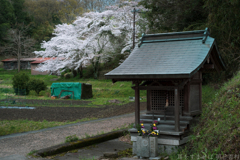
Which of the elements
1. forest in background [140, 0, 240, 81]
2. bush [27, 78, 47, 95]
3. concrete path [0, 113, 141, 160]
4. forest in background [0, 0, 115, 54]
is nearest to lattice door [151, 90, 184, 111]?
concrete path [0, 113, 141, 160]

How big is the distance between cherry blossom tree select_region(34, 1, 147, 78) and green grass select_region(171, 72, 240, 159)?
24.2 metres

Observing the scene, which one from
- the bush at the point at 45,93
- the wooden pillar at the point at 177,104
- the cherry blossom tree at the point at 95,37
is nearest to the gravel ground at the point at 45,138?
the wooden pillar at the point at 177,104

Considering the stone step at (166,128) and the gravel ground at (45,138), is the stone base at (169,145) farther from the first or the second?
the gravel ground at (45,138)

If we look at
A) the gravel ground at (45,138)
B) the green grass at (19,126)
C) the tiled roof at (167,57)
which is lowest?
the gravel ground at (45,138)

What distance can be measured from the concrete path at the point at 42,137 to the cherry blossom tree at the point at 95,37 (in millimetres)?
20701

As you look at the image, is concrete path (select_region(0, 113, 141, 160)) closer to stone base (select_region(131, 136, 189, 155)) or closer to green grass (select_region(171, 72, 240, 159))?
stone base (select_region(131, 136, 189, 155))

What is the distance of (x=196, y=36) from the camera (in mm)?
8633

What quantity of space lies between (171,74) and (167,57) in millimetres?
1324

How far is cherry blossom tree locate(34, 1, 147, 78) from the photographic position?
32656 mm

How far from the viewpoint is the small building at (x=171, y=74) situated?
7.39 metres

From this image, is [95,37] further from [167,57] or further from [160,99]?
[167,57]

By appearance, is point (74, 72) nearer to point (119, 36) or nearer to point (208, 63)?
point (119, 36)

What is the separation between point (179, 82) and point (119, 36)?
27.0 meters

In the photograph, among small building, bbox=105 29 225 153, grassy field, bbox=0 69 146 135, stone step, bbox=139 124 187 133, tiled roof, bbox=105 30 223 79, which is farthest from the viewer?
grassy field, bbox=0 69 146 135
